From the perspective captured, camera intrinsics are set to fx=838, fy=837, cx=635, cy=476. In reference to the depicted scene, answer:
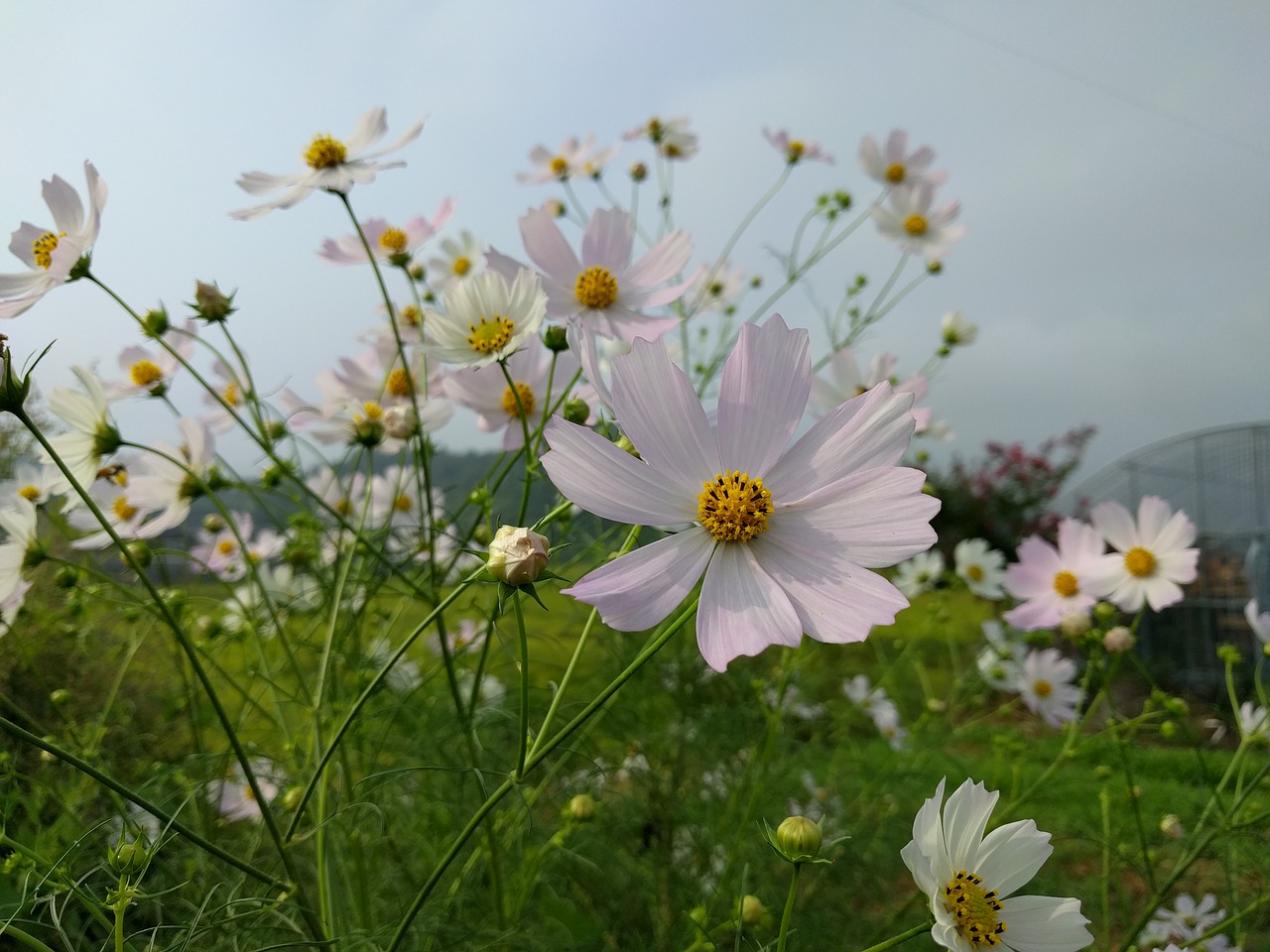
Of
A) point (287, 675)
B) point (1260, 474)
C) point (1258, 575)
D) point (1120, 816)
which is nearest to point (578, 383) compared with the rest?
point (287, 675)

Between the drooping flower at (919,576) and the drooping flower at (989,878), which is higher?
the drooping flower at (919,576)

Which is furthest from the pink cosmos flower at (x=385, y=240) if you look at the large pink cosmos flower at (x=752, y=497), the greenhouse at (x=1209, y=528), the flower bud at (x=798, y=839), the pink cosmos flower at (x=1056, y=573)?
the greenhouse at (x=1209, y=528)

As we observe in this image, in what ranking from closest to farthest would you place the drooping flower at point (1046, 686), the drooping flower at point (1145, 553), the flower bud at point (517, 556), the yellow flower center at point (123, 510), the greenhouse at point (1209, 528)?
the flower bud at point (517, 556) < the yellow flower center at point (123, 510) < the drooping flower at point (1145, 553) < the drooping flower at point (1046, 686) < the greenhouse at point (1209, 528)

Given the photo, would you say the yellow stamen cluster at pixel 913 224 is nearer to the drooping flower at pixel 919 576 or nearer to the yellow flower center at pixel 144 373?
the drooping flower at pixel 919 576

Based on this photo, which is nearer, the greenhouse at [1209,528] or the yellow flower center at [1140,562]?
the yellow flower center at [1140,562]

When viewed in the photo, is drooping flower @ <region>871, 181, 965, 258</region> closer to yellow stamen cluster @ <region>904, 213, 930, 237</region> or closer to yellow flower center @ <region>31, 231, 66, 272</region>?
yellow stamen cluster @ <region>904, 213, 930, 237</region>

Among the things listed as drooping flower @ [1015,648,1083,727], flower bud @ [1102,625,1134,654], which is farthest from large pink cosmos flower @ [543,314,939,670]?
drooping flower @ [1015,648,1083,727]

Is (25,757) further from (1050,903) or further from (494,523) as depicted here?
(1050,903)
